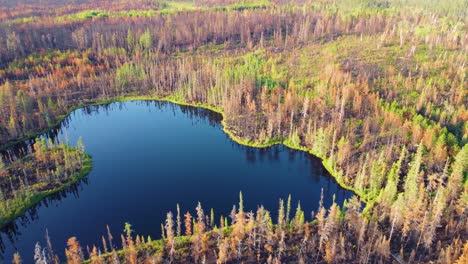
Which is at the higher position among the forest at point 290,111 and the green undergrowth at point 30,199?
the forest at point 290,111

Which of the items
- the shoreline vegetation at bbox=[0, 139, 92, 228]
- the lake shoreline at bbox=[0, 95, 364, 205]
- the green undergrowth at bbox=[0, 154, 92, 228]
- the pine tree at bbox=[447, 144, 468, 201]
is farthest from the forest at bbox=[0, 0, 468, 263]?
the green undergrowth at bbox=[0, 154, 92, 228]

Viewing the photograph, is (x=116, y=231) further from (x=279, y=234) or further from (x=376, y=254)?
(x=376, y=254)

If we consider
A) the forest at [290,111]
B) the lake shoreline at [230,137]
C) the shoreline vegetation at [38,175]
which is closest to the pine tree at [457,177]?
the forest at [290,111]

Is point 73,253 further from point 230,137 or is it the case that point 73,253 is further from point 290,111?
point 290,111

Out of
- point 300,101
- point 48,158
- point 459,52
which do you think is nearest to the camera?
point 48,158

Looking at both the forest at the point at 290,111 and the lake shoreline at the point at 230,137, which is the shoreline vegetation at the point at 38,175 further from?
the lake shoreline at the point at 230,137

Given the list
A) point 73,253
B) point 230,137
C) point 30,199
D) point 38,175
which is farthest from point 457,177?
point 38,175

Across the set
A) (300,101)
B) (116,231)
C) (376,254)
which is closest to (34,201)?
(116,231)
